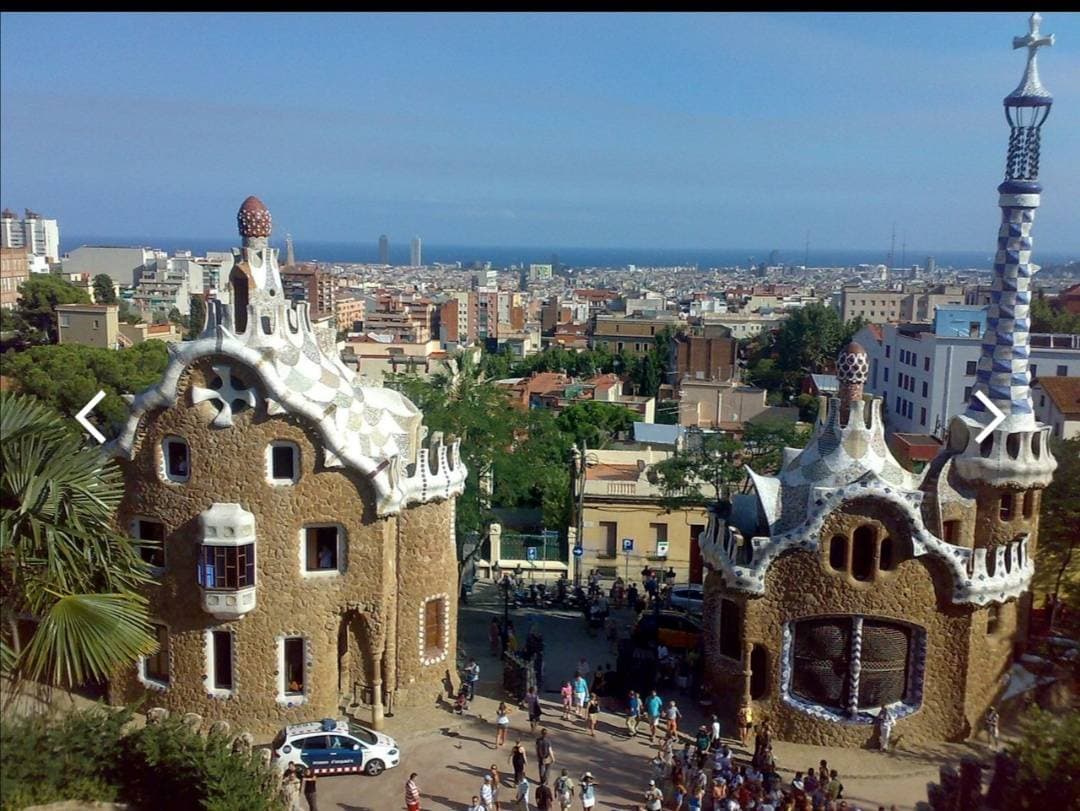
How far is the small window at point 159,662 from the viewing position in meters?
22.4

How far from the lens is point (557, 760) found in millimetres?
21766

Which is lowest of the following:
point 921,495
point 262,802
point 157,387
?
point 262,802

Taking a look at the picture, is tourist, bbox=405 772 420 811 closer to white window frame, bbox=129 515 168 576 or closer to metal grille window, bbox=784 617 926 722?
white window frame, bbox=129 515 168 576

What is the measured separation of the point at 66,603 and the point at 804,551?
48.0 ft

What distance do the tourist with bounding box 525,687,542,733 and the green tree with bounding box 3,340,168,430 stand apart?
69.9 ft

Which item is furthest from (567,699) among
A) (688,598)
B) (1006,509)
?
(1006,509)

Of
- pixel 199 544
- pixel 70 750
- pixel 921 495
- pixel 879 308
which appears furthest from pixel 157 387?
pixel 879 308

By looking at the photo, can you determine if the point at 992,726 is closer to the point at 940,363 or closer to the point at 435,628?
the point at 435,628

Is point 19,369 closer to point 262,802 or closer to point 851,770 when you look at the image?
point 262,802

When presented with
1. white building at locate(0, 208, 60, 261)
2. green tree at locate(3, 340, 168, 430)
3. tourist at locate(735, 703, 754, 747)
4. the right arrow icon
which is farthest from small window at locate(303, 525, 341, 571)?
white building at locate(0, 208, 60, 261)

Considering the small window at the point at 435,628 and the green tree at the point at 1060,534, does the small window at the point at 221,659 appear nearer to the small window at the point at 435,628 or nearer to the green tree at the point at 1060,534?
the small window at the point at 435,628

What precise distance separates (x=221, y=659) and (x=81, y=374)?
2268 centimetres

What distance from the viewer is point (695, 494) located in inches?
1379

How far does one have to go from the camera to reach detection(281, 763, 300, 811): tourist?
17.5 meters
